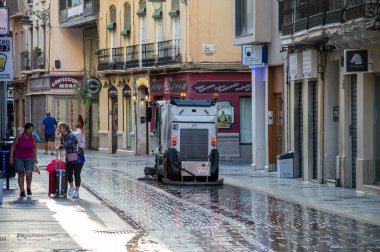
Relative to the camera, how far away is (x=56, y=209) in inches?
857

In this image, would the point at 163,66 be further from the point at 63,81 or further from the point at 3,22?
the point at 3,22

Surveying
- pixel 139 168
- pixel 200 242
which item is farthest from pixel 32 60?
pixel 200 242

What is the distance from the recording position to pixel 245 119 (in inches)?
1793

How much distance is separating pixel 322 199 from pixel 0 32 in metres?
8.17

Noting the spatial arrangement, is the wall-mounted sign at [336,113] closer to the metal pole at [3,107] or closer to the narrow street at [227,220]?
the narrow street at [227,220]

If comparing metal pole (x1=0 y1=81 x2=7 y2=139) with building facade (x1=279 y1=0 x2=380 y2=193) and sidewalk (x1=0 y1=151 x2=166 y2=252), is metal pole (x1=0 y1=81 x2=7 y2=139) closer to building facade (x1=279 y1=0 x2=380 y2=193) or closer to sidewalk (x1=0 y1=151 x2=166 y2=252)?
sidewalk (x1=0 y1=151 x2=166 y2=252)

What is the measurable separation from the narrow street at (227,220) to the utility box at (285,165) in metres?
2.84

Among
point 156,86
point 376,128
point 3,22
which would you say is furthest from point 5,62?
point 156,86

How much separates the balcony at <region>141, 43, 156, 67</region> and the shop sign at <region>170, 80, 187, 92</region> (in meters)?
→ 1.86

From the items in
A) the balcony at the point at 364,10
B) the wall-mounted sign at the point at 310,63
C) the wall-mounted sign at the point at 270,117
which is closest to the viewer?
the balcony at the point at 364,10

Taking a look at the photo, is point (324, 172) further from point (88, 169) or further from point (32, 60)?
point (32, 60)

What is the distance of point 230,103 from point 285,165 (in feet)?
40.4

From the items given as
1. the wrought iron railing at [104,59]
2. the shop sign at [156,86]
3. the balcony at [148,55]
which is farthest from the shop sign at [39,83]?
the shop sign at [156,86]

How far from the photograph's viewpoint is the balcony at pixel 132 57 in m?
50.8
